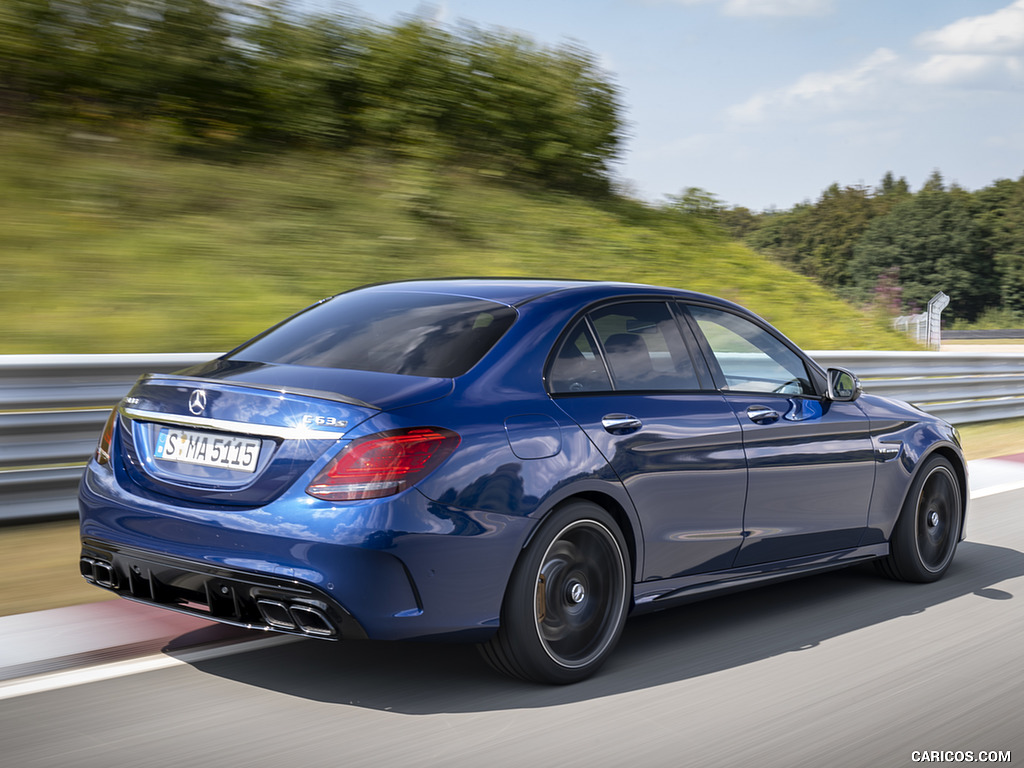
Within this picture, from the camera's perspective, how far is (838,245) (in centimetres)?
10750

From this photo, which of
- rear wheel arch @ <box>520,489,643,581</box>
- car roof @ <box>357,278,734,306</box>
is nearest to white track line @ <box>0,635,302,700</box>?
rear wheel arch @ <box>520,489,643,581</box>

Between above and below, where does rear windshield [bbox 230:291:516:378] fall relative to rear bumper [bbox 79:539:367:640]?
above

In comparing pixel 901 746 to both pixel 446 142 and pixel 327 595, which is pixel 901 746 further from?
pixel 446 142

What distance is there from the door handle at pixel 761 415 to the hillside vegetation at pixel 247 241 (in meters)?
6.19

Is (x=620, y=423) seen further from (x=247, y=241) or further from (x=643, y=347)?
(x=247, y=241)

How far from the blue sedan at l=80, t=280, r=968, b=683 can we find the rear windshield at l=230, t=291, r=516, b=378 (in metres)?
0.01

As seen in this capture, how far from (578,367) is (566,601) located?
2.99ft

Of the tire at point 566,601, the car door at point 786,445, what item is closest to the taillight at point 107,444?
the tire at point 566,601

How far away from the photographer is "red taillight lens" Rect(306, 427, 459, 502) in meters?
3.83

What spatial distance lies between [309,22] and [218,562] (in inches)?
493

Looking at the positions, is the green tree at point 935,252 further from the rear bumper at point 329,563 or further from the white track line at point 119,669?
the rear bumper at point 329,563

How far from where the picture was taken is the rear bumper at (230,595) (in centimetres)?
385

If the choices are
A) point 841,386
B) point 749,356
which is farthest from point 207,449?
point 841,386

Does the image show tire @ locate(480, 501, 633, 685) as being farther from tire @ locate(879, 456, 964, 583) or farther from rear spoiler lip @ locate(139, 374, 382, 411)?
tire @ locate(879, 456, 964, 583)
